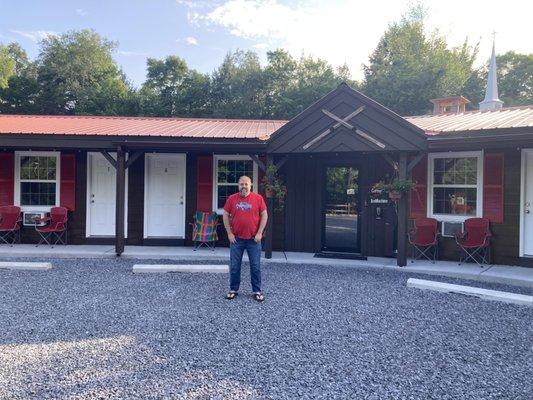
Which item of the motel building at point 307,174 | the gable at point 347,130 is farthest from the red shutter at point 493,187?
the gable at point 347,130

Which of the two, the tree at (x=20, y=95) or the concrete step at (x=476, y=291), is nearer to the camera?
the concrete step at (x=476, y=291)

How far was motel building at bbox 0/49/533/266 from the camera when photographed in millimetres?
6844

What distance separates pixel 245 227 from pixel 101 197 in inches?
208

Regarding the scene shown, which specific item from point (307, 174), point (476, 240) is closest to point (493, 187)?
point (476, 240)

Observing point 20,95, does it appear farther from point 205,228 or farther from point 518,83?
point 518,83

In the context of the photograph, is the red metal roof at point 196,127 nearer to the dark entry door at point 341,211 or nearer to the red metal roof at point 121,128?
the red metal roof at point 121,128

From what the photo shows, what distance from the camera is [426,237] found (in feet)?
24.5

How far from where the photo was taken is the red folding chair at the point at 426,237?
292 inches

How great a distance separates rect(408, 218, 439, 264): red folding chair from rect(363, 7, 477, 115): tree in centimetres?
1806

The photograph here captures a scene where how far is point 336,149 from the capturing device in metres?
7.12

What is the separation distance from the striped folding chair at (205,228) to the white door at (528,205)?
5733mm

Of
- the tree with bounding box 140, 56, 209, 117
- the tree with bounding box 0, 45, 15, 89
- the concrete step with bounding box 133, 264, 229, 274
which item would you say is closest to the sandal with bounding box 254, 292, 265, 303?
the concrete step with bounding box 133, 264, 229, 274

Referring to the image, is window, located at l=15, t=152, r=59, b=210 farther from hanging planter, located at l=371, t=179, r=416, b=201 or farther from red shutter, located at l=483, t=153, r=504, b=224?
red shutter, located at l=483, t=153, r=504, b=224

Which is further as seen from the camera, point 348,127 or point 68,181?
point 68,181
